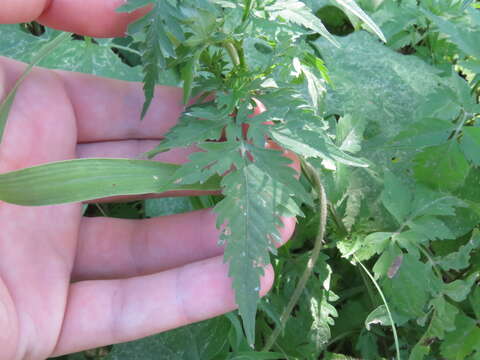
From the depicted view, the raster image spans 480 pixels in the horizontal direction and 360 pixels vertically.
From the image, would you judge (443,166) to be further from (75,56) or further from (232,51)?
(75,56)

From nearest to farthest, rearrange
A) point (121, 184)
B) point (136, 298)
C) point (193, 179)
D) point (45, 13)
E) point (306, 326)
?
point (193, 179), point (121, 184), point (136, 298), point (45, 13), point (306, 326)

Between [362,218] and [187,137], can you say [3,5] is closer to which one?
[187,137]

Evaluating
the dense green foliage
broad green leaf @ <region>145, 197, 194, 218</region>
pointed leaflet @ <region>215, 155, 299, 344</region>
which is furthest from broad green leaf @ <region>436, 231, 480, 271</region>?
broad green leaf @ <region>145, 197, 194, 218</region>

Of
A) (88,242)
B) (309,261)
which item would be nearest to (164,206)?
(88,242)

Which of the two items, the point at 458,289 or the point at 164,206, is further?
the point at 164,206

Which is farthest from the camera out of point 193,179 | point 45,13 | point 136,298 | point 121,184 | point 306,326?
point 306,326

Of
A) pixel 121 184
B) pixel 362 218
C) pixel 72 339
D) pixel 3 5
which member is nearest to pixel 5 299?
pixel 72 339
